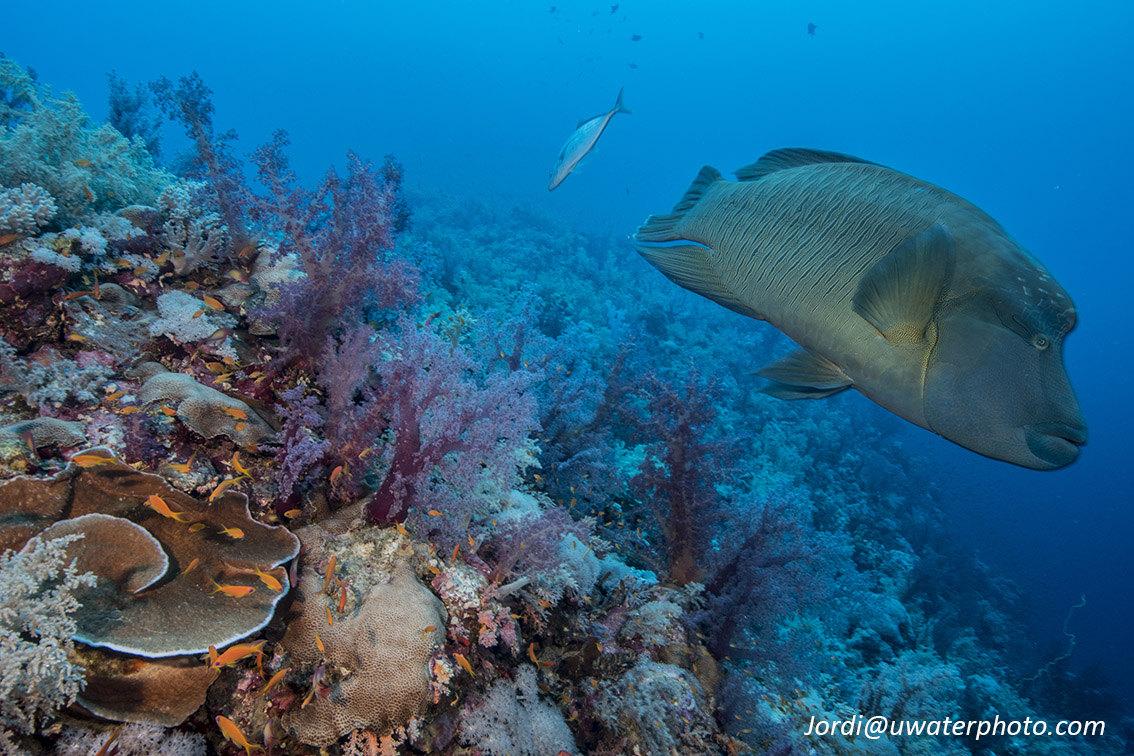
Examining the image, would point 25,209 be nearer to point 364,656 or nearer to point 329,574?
point 329,574

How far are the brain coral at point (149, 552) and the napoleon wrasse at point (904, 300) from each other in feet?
7.82

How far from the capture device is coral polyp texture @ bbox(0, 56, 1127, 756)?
184 centimetres

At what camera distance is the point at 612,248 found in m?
23.7

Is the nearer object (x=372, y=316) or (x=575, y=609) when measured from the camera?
(x=575, y=609)

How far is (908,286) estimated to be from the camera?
58.3 inches

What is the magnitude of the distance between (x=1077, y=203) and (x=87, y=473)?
119 meters

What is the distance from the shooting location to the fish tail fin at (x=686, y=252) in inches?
82.9

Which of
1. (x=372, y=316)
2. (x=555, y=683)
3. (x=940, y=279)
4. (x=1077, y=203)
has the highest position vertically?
(x=1077, y=203)

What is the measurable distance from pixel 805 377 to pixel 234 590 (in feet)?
7.85

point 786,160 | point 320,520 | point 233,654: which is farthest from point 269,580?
point 786,160

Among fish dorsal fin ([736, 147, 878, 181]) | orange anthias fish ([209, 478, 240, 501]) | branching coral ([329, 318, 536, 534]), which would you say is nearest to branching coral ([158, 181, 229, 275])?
branching coral ([329, 318, 536, 534])

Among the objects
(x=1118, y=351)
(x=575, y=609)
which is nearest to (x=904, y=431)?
(x=575, y=609)

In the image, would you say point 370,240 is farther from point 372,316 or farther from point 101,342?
point 101,342

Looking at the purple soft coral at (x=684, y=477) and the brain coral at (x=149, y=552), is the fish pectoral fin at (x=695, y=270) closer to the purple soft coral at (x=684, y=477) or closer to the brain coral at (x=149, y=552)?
the brain coral at (x=149, y=552)
